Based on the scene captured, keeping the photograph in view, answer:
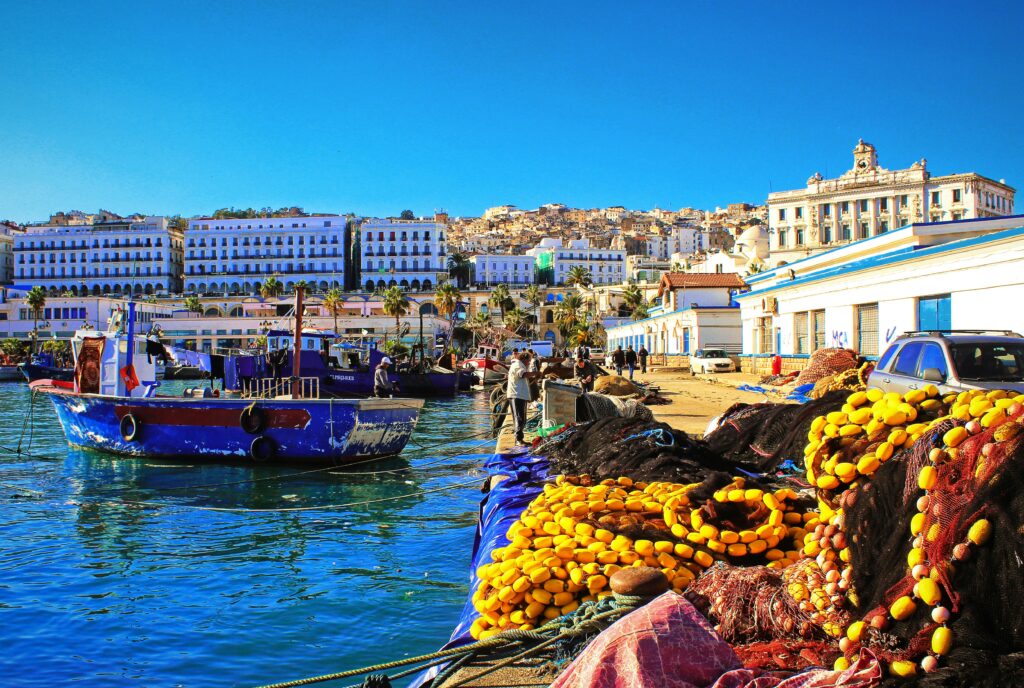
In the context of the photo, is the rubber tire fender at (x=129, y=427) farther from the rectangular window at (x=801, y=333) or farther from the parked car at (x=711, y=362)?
the parked car at (x=711, y=362)

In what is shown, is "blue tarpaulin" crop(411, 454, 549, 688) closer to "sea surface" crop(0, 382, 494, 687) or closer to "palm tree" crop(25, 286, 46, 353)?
"sea surface" crop(0, 382, 494, 687)

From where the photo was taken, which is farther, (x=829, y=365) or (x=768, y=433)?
(x=829, y=365)

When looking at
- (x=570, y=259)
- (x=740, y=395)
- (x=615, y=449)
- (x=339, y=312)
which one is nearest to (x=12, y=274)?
(x=339, y=312)

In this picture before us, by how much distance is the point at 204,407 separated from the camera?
57.8 ft

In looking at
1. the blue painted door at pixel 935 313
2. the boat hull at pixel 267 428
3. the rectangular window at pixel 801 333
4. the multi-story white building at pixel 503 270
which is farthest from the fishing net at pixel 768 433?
the multi-story white building at pixel 503 270

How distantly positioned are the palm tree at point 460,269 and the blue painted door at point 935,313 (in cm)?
12109

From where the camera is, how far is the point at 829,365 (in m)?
17.0

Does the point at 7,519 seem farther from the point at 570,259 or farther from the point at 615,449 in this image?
the point at 570,259

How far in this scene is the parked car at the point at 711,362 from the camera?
3738cm

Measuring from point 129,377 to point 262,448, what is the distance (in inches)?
211

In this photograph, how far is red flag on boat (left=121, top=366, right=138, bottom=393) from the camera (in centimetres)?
2019

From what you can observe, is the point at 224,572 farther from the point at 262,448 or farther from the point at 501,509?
the point at 262,448

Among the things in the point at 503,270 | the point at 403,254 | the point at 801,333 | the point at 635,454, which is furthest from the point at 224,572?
the point at 503,270

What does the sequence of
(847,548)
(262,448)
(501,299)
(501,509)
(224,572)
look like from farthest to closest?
(501,299) < (262,448) < (224,572) < (501,509) < (847,548)
